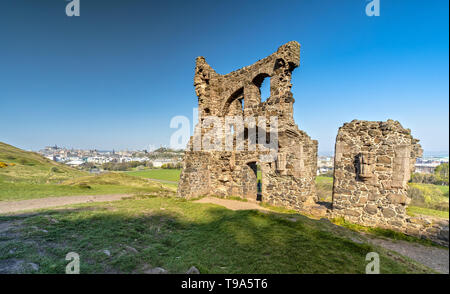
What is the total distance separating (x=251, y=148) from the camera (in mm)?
11320

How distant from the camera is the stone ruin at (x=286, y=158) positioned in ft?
21.8

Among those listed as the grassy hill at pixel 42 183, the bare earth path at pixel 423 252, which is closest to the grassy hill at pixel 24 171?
the grassy hill at pixel 42 183

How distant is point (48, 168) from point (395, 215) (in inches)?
1128

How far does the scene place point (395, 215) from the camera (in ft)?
21.4

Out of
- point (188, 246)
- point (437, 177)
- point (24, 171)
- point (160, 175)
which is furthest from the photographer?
point (160, 175)

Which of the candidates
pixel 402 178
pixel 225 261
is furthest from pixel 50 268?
pixel 402 178

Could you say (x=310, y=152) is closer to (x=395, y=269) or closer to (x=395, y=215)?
(x=395, y=215)

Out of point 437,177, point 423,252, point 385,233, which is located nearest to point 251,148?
point 385,233

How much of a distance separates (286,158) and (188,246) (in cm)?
670

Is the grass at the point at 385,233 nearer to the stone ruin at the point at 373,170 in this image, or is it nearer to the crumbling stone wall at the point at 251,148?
the stone ruin at the point at 373,170

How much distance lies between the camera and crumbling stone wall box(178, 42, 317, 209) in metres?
9.37

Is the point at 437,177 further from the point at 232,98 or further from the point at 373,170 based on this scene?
the point at 232,98

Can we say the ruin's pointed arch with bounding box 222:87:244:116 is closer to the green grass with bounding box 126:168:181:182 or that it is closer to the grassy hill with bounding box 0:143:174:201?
the grassy hill with bounding box 0:143:174:201

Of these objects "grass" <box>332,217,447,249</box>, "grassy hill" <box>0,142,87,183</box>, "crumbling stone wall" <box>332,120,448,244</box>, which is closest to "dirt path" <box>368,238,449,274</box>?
"grass" <box>332,217,447,249</box>
